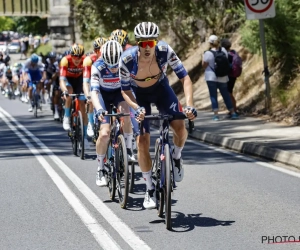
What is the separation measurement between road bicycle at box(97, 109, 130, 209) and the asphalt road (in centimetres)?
17

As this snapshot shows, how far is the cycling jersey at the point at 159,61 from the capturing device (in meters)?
9.38

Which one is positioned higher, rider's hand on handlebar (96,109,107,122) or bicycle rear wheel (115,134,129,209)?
rider's hand on handlebar (96,109,107,122)

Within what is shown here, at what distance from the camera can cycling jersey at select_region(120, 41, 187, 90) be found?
9375mm

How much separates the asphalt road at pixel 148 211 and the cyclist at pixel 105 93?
52 centimetres

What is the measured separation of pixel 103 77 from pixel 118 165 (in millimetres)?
1988

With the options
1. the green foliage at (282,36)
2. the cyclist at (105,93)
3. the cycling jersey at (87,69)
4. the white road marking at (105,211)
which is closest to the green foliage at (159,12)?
the green foliage at (282,36)

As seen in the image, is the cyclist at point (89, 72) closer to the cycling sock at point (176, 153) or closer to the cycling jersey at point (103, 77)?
the cycling jersey at point (103, 77)

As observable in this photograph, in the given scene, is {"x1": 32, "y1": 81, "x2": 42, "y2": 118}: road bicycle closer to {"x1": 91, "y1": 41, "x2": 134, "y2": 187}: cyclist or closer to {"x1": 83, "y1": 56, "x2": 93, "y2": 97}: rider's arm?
{"x1": 83, "y1": 56, "x2": 93, "y2": 97}: rider's arm

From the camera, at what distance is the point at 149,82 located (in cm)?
962

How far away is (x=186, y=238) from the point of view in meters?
8.45

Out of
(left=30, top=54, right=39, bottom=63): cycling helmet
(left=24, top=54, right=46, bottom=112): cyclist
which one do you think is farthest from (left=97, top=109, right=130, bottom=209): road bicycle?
(left=24, top=54, right=46, bottom=112): cyclist

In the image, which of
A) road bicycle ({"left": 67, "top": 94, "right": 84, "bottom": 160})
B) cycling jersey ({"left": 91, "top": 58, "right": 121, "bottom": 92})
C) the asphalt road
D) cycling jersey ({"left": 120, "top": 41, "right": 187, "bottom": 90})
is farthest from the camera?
road bicycle ({"left": 67, "top": 94, "right": 84, "bottom": 160})

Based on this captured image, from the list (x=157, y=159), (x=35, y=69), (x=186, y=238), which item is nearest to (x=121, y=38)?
(x=157, y=159)

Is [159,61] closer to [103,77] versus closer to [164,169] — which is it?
[164,169]
